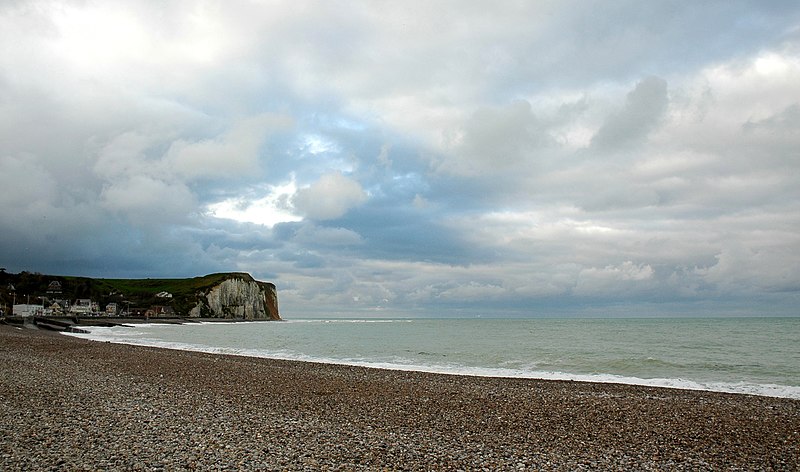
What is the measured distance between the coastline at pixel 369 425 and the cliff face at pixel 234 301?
148500 mm

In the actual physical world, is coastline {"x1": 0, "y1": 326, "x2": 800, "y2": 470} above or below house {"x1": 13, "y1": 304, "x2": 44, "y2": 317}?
above

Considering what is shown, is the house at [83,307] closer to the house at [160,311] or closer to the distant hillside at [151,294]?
the distant hillside at [151,294]

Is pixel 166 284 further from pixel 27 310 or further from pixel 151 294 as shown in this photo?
pixel 27 310

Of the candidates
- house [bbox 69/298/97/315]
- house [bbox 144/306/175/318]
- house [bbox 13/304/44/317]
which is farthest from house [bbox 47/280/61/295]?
house [bbox 13/304/44/317]

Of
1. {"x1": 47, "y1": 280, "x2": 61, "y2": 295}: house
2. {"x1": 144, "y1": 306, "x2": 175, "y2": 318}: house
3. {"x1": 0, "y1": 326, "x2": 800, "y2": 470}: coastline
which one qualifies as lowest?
{"x1": 144, "y1": 306, "x2": 175, "y2": 318}: house

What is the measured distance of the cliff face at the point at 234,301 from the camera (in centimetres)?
16175

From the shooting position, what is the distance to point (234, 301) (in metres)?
169

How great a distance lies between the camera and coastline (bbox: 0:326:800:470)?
941 centimetres

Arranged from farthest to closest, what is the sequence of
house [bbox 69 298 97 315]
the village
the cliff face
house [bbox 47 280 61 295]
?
the cliff face → house [bbox 47 280 61 295] → house [bbox 69 298 97 315] → the village

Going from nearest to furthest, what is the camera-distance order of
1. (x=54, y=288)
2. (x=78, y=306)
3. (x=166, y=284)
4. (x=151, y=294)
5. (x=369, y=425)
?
(x=369, y=425)
(x=78, y=306)
(x=54, y=288)
(x=151, y=294)
(x=166, y=284)

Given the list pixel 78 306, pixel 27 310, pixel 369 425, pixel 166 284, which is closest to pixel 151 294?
pixel 166 284

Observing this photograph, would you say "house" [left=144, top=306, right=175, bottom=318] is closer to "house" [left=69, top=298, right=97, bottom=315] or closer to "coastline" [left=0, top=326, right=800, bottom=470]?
"house" [left=69, top=298, right=97, bottom=315]

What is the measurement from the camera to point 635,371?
1142 inches

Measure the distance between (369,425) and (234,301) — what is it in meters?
166
